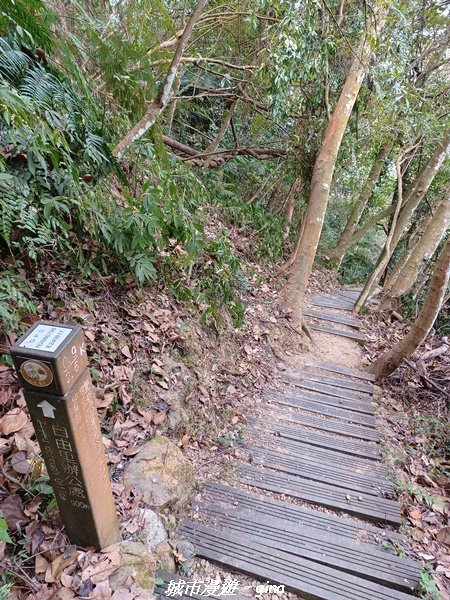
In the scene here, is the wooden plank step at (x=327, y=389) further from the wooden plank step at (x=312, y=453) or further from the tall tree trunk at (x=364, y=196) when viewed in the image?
the tall tree trunk at (x=364, y=196)

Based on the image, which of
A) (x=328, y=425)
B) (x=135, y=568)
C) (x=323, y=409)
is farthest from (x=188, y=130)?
(x=135, y=568)

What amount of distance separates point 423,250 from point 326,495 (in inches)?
243

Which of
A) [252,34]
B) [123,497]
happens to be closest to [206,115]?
[252,34]

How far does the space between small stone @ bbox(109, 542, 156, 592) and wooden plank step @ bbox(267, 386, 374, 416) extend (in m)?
2.79

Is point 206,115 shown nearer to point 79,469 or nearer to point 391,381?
point 391,381

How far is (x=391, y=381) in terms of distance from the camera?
5.06 meters

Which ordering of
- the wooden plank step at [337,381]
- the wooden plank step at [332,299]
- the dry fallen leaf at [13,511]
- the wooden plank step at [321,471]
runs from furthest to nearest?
the wooden plank step at [332,299]
the wooden plank step at [337,381]
the wooden plank step at [321,471]
the dry fallen leaf at [13,511]

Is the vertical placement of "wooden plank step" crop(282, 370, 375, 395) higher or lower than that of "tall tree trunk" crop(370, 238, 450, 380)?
lower

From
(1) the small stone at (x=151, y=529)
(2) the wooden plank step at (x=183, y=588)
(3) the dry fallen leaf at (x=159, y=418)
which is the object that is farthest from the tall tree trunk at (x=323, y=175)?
(2) the wooden plank step at (x=183, y=588)

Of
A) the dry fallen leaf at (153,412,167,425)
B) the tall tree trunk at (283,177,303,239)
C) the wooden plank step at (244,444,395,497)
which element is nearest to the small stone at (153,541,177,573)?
the dry fallen leaf at (153,412,167,425)

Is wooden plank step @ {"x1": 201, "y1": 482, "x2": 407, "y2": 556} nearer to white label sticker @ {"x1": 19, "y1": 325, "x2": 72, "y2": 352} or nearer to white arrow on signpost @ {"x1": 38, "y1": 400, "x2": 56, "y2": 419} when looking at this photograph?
white arrow on signpost @ {"x1": 38, "y1": 400, "x2": 56, "y2": 419}

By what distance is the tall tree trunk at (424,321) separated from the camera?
13.3 feet

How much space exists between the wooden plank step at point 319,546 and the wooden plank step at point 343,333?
177 inches

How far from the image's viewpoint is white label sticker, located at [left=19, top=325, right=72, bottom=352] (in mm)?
1217
